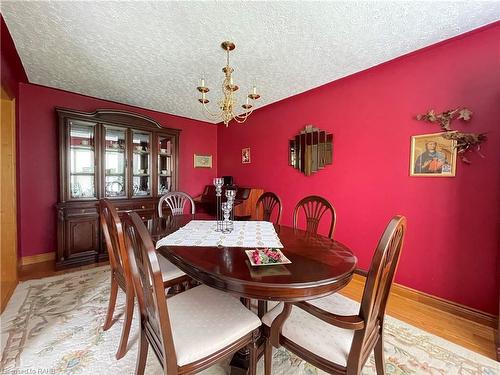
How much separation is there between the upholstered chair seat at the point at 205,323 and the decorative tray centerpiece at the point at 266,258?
11.3 inches

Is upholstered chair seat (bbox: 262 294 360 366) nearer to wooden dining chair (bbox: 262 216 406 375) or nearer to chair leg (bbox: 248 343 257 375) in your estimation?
wooden dining chair (bbox: 262 216 406 375)

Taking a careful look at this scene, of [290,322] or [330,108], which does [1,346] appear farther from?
[330,108]

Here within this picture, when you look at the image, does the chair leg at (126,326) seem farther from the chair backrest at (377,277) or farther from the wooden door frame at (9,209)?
the wooden door frame at (9,209)

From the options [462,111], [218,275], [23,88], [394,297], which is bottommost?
[394,297]

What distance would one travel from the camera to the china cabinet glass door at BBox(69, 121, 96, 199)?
2.81m

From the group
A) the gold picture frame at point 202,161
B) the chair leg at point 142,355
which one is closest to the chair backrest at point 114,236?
the chair leg at point 142,355

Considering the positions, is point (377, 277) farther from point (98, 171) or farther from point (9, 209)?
point (98, 171)

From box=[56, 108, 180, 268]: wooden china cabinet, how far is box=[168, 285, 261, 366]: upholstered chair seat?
2388 millimetres

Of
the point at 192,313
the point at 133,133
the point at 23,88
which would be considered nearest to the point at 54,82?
the point at 23,88

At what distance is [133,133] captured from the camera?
3.23m

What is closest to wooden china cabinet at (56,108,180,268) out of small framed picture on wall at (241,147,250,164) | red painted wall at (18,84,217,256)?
red painted wall at (18,84,217,256)

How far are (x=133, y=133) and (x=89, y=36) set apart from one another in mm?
1606

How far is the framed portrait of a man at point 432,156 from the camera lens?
1860mm

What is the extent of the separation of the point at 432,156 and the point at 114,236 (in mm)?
2646
